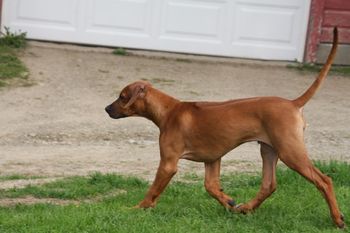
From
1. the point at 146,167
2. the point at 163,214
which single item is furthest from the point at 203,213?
the point at 146,167

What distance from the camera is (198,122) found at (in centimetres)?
639

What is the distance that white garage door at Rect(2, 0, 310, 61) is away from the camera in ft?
43.3

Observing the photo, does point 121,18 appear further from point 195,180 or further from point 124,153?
point 195,180

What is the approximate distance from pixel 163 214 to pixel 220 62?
7193mm

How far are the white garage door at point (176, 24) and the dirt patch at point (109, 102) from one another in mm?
281

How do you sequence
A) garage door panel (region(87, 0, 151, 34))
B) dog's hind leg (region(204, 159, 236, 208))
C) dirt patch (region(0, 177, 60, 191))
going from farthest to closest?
garage door panel (region(87, 0, 151, 34))
dirt patch (region(0, 177, 60, 191))
dog's hind leg (region(204, 159, 236, 208))

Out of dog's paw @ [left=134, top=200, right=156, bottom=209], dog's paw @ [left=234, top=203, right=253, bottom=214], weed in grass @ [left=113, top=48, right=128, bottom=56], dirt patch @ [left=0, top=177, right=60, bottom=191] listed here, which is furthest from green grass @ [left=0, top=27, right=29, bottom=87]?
dog's paw @ [left=234, top=203, right=253, bottom=214]

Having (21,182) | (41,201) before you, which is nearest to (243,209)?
(41,201)

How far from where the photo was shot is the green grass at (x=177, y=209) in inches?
234

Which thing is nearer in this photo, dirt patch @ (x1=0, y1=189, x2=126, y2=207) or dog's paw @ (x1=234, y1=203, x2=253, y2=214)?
dog's paw @ (x1=234, y1=203, x2=253, y2=214)

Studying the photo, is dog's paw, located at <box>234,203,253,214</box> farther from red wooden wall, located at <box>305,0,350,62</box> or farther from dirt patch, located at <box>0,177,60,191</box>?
red wooden wall, located at <box>305,0,350,62</box>

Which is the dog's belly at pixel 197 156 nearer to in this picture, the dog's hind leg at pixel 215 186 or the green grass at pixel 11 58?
the dog's hind leg at pixel 215 186

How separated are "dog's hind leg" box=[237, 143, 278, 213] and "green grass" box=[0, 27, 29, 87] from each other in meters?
5.54

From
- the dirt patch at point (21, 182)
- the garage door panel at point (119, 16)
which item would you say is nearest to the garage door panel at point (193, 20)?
the garage door panel at point (119, 16)
